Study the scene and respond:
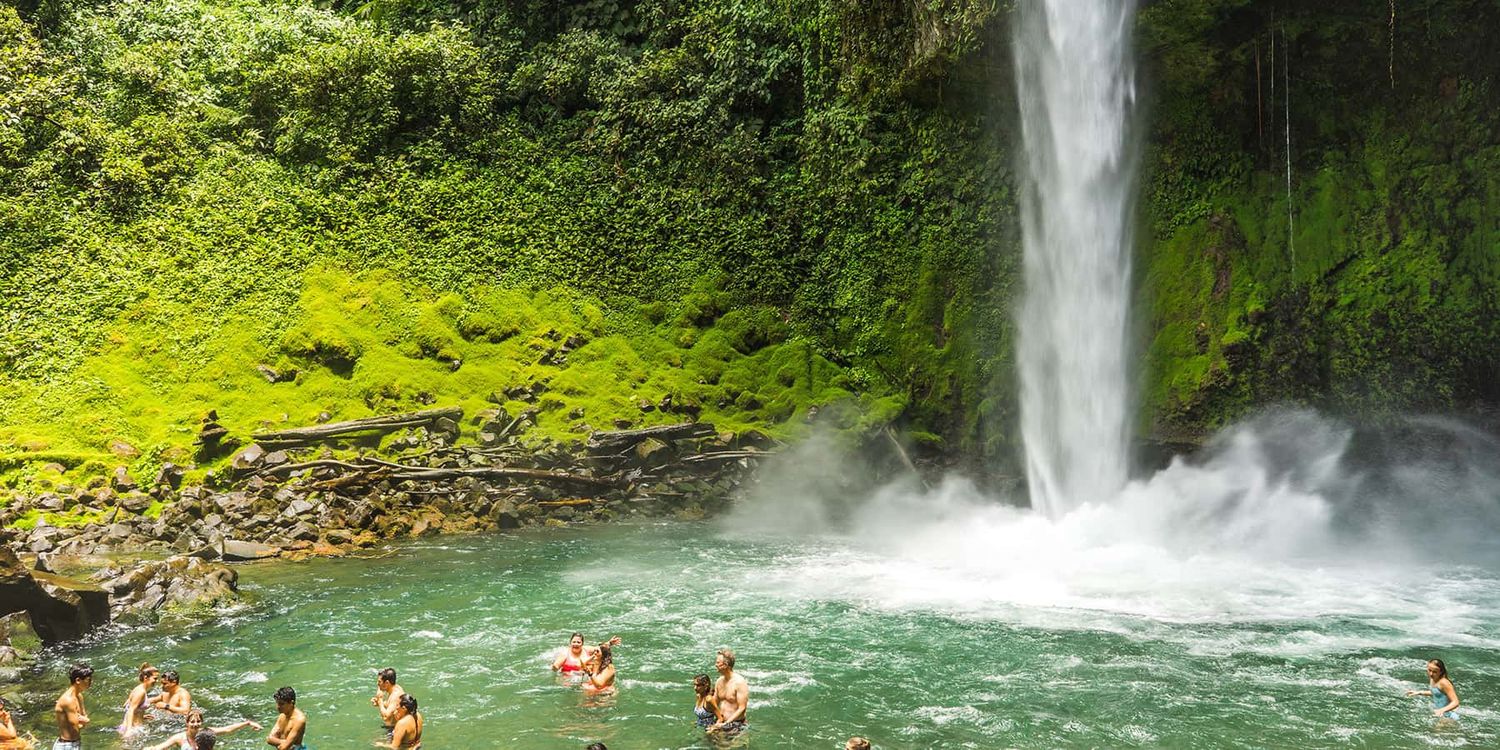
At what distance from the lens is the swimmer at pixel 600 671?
10547mm

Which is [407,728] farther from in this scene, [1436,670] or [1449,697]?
[1449,697]

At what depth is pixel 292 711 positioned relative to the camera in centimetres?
868

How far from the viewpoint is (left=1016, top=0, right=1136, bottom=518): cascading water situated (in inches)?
804

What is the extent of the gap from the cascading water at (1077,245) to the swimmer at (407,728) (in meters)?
14.5

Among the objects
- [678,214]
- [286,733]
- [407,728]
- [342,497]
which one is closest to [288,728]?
[286,733]

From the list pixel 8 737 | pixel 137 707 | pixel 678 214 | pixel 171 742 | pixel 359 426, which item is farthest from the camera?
pixel 678 214

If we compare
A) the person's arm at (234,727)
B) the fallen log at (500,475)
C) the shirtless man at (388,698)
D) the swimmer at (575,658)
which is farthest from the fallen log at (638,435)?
the person's arm at (234,727)

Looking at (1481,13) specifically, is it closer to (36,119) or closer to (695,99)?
(695,99)

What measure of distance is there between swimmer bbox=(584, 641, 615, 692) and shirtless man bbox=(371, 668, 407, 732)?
6.18 feet

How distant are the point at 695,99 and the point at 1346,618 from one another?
68.7 feet

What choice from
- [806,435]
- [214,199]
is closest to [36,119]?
[214,199]

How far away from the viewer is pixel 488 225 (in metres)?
27.6

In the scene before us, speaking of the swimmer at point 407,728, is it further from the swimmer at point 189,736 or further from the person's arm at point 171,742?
the person's arm at point 171,742

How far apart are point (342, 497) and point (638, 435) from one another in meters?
6.11
